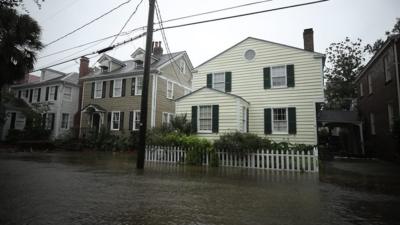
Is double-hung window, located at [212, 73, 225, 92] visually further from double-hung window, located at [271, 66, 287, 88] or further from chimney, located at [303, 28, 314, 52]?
chimney, located at [303, 28, 314, 52]

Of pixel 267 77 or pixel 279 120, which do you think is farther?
pixel 267 77

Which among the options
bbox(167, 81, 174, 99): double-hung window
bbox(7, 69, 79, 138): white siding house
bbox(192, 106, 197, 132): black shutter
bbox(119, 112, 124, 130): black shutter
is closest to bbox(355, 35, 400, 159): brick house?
bbox(192, 106, 197, 132): black shutter

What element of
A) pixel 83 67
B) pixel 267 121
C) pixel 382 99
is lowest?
pixel 267 121

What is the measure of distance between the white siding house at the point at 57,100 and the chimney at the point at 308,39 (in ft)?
77.3

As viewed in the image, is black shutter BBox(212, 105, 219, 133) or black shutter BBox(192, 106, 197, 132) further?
black shutter BBox(192, 106, 197, 132)

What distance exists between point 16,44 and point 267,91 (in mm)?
13404

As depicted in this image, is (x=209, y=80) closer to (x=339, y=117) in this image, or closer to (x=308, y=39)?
(x=308, y=39)

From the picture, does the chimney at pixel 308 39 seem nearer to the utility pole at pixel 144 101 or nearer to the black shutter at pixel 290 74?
the black shutter at pixel 290 74

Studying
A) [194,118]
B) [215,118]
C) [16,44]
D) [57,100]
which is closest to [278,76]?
[215,118]

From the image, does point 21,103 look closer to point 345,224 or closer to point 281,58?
point 281,58

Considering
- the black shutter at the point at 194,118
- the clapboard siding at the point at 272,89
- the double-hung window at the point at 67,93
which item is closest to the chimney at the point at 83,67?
the double-hung window at the point at 67,93

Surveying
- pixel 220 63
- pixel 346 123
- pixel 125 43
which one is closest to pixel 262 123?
pixel 220 63

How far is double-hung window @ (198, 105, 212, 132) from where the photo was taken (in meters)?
14.8

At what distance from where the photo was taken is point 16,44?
9.77m
